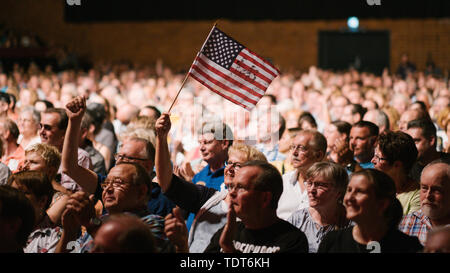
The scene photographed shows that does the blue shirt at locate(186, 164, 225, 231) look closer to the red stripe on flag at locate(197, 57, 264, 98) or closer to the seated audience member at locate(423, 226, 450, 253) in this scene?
the red stripe on flag at locate(197, 57, 264, 98)

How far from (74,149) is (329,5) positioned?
18091 millimetres

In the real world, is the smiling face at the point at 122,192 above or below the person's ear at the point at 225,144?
below

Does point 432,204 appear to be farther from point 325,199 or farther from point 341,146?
point 341,146

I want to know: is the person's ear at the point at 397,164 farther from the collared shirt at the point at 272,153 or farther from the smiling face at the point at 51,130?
the smiling face at the point at 51,130

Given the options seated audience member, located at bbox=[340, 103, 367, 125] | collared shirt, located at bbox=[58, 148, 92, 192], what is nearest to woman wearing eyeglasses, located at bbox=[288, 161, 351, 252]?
collared shirt, located at bbox=[58, 148, 92, 192]

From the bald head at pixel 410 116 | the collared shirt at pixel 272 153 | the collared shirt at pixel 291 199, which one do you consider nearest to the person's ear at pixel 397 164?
the collared shirt at pixel 291 199

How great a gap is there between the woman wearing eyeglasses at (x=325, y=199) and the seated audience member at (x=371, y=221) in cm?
65

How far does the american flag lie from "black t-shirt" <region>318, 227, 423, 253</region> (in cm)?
219

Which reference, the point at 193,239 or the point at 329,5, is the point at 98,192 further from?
the point at 329,5

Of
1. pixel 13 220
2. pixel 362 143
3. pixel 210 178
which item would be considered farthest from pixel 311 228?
pixel 362 143

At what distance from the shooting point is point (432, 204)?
451cm

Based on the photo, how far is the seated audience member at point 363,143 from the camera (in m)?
6.75

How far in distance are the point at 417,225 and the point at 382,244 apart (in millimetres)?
746
